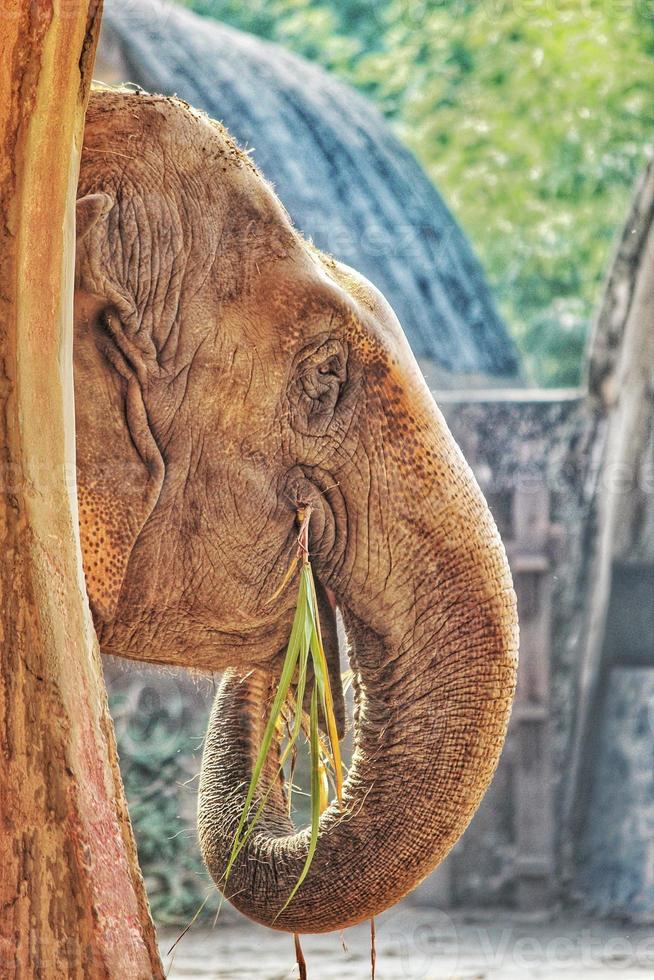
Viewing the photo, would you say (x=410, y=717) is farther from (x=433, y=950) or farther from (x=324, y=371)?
(x=433, y=950)

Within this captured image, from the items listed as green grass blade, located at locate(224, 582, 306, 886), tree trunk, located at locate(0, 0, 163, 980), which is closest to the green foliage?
green grass blade, located at locate(224, 582, 306, 886)

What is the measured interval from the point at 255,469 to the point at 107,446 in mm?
229

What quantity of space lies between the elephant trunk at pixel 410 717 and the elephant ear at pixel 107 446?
1.17ft

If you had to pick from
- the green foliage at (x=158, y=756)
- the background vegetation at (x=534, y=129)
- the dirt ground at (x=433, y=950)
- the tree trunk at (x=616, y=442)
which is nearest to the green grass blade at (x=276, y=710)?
the dirt ground at (x=433, y=950)

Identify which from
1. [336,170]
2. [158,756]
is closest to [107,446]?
[158,756]

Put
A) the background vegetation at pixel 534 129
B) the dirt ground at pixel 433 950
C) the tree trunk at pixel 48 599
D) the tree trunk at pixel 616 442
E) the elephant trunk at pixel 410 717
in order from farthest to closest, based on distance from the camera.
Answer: the background vegetation at pixel 534 129 → the tree trunk at pixel 616 442 → the dirt ground at pixel 433 950 → the elephant trunk at pixel 410 717 → the tree trunk at pixel 48 599

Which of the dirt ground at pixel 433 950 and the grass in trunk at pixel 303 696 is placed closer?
the grass in trunk at pixel 303 696

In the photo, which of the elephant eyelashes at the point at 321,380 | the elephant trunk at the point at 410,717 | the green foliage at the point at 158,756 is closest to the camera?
the elephant trunk at the point at 410,717

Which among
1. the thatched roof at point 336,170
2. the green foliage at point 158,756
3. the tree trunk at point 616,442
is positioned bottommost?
the green foliage at point 158,756

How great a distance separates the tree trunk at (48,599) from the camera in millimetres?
1671

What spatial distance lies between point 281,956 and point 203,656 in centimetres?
365

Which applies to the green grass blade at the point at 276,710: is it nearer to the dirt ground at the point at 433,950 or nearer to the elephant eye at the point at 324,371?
the elephant eye at the point at 324,371

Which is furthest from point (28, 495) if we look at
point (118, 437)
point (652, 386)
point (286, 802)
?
point (652, 386)

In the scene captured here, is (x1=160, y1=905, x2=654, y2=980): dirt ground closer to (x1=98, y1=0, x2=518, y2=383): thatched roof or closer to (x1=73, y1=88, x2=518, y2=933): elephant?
(x1=98, y1=0, x2=518, y2=383): thatched roof
